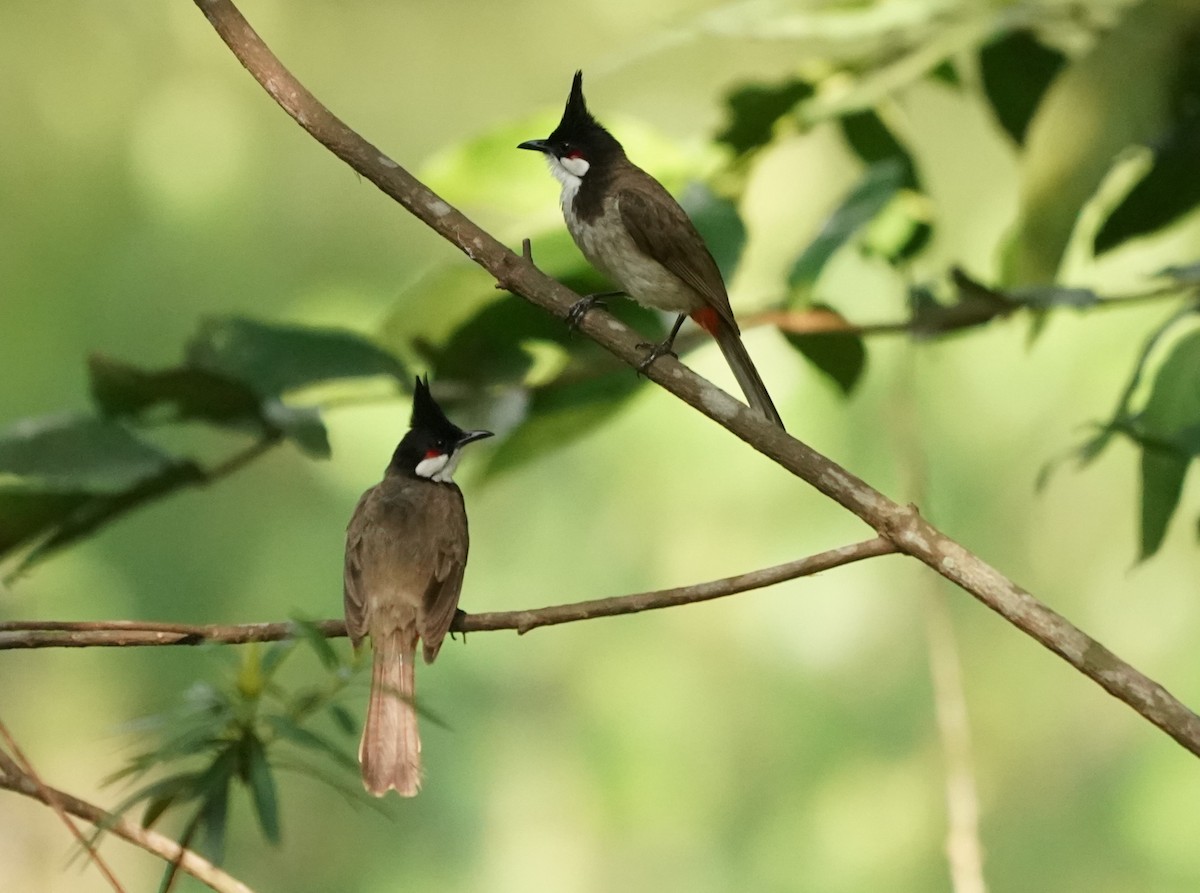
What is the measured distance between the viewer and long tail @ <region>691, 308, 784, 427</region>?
92 centimetres

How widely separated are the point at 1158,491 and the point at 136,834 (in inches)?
25.5

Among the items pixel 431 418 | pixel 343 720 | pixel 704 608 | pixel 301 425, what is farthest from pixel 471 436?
pixel 704 608

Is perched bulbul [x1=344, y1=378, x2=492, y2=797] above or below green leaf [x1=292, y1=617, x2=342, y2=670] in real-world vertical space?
above

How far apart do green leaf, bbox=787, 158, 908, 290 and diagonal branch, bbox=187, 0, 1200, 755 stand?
0.41m

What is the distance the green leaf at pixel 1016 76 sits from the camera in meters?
1.24

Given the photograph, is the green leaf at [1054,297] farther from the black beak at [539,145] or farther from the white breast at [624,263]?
the black beak at [539,145]

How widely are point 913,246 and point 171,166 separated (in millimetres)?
1435

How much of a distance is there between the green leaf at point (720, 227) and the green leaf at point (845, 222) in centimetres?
5

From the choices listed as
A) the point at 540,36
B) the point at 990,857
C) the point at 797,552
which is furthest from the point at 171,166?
the point at 990,857

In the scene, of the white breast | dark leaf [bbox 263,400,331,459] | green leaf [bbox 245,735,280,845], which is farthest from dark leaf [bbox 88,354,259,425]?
green leaf [bbox 245,735,280,845]

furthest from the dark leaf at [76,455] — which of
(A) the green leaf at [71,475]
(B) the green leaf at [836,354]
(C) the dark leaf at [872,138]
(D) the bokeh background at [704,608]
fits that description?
(D) the bokeh background at [704,608]

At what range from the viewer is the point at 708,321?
103 centimetres

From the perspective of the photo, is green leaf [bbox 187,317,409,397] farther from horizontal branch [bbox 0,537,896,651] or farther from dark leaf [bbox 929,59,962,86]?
dark leaf [bbox 929,59,962,86]

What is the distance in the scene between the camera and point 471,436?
1.07 meters
